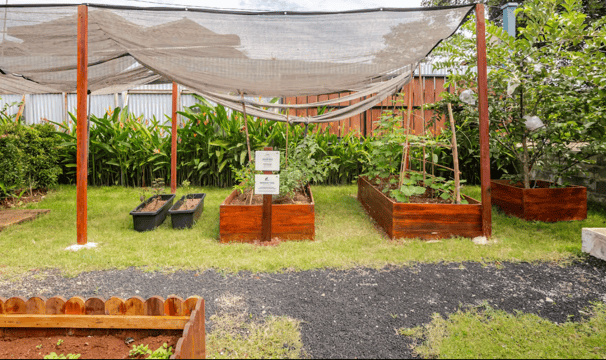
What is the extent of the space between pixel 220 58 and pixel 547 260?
9.10 ft

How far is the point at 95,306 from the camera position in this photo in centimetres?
119

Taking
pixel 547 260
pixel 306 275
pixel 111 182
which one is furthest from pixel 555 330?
pixel 111 182

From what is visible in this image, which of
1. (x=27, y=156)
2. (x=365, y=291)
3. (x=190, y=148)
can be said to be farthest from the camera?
(x=190, y=148)

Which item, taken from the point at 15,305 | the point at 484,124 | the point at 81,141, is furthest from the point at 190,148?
the point at 15,305

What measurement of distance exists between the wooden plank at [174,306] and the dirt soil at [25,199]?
4098 mm

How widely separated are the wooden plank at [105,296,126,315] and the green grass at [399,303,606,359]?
1090mm

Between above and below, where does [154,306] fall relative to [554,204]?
below

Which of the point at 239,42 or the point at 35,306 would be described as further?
the point at 239,42

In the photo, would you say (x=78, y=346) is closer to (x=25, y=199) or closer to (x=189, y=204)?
(x=189, y=204)

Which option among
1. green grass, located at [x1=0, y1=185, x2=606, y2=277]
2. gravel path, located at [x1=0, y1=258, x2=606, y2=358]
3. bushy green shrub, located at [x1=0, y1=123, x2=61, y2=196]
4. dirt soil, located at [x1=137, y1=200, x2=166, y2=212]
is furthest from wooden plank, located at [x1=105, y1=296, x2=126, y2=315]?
bushy green shrub, located at [x1=0, y1=123, x2=61, y2=196]

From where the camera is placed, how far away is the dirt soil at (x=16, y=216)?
3107 millimetres

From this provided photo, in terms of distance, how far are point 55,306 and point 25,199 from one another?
13.8ft

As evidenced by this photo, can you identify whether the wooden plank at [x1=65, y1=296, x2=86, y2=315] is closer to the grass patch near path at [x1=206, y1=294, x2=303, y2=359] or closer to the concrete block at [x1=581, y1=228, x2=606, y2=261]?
the grass patch near path at [x1=206, y1=294, x2=303, y2=359]

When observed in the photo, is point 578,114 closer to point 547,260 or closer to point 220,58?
point 547,260
